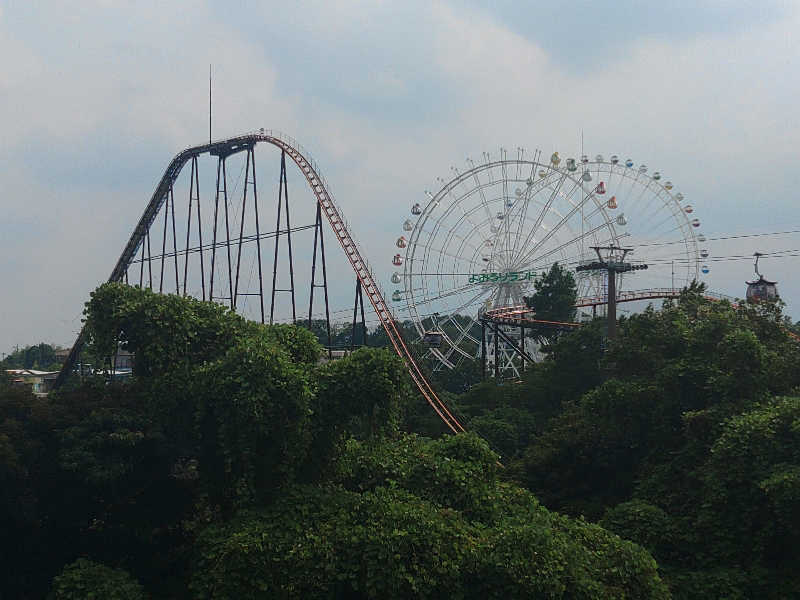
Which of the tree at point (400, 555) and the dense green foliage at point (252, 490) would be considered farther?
the dense green foliage at point (252, 490)

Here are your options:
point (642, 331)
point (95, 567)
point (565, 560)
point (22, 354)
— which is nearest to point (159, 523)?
point (95, 567)

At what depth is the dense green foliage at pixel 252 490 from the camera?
403 inches

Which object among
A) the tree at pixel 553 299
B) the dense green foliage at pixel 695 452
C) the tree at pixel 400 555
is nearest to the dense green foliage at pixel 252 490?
the tree at pixel 400 555

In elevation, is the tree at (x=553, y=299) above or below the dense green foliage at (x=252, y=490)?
above

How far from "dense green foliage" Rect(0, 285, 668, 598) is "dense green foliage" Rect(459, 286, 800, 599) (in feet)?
3.23

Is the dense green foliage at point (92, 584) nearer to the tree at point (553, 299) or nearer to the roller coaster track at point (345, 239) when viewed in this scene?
the roller coaster track at point (345, 239)

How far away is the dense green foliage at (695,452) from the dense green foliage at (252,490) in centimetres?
99

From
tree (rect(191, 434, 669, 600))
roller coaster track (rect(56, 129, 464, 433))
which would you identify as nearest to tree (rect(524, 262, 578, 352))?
roller coaster track (rect(56, 129, 464, 433))

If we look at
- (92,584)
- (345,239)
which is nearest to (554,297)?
(345,239)

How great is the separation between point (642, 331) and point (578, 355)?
6.62 metres

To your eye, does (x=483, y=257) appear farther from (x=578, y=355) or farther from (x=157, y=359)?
(x=157, y=359)

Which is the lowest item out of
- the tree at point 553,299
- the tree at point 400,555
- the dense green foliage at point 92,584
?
the dense green foliage at point 92,584

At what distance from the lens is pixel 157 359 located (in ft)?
42.5

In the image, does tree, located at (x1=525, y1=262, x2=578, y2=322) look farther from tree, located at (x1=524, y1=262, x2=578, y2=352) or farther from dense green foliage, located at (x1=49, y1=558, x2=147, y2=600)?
dense green foliage, located at (x1=49, y1=558, x2=147, y2=600)
